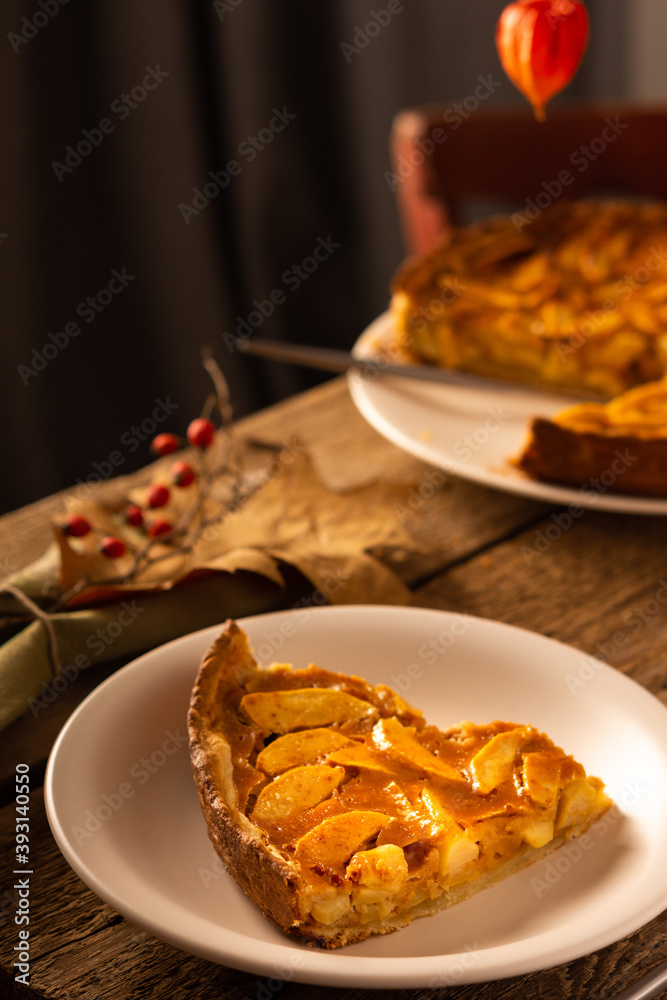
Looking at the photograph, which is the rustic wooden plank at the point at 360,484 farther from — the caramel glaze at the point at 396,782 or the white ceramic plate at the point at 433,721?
the caramel glaze at the point at 396,782

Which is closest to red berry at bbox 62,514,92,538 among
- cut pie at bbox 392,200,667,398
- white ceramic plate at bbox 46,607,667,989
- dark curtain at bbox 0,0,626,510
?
white ceramic plate at bbox 46,607,667,989

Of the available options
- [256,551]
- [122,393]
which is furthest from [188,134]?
[256,551]

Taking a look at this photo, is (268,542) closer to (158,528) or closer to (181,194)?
(158,528)

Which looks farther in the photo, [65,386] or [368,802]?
[65,386]

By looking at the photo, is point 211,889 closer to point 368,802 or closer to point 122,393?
point 368,802

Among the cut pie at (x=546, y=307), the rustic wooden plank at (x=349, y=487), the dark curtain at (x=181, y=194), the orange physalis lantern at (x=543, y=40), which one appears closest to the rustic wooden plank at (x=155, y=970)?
the rustic wooden plank at (x=349, y=487)

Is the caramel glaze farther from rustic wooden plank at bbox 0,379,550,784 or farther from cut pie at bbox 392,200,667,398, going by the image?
cut pie at bbox 392,200,667,398
